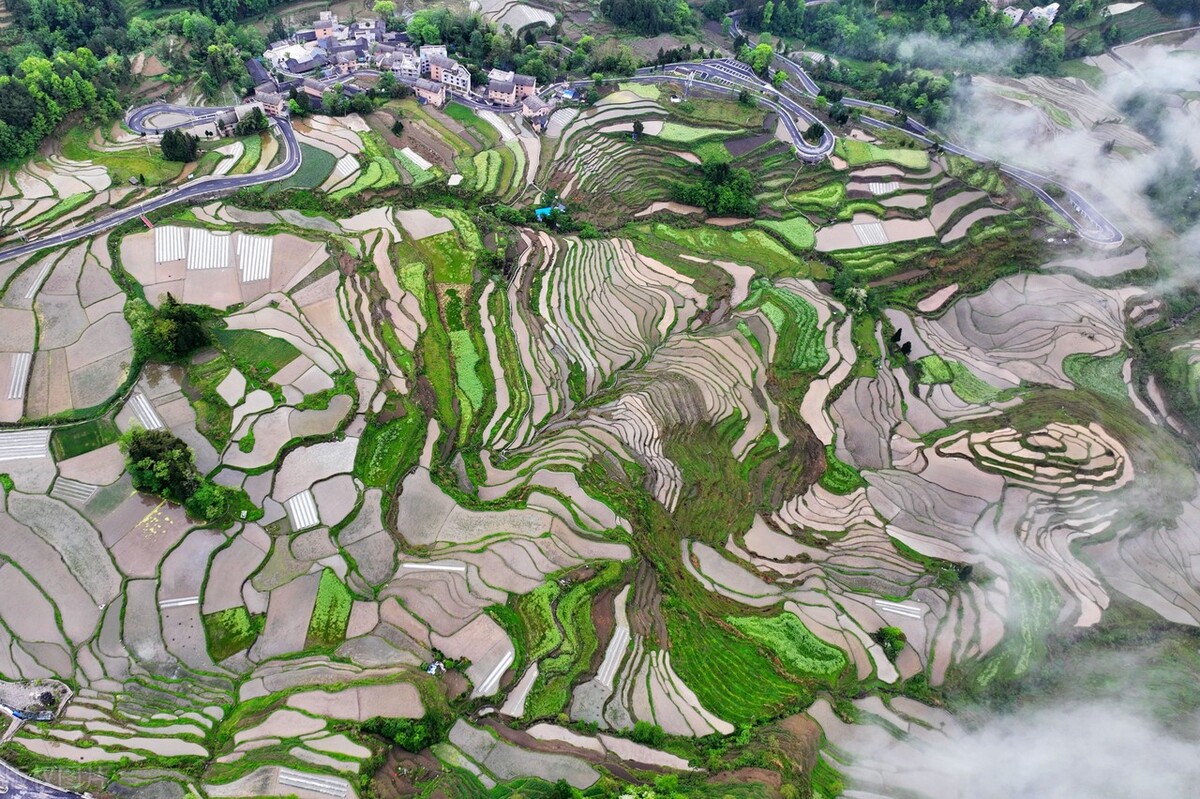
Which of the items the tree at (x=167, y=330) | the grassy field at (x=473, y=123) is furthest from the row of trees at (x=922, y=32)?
the tree at (x=167, y=330)

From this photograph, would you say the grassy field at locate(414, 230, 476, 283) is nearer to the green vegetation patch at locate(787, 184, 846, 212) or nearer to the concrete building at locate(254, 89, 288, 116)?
the concrete building at locate(254, 89, 288, 116)

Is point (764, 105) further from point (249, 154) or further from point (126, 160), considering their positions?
point (126, 160)

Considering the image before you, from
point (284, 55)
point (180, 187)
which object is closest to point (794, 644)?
point (180, 187)

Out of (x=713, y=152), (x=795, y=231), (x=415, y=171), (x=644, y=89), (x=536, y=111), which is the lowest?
(x=795, y=231)

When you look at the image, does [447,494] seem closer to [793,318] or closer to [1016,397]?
[793,318]

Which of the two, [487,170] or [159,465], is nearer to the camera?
[159,465]

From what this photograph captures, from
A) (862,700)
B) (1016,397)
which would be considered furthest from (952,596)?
(1016,397)

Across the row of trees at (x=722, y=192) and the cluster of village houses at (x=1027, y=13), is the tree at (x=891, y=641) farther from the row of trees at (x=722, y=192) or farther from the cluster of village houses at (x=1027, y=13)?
the cluster of village houses at (x=1027, y=13)
